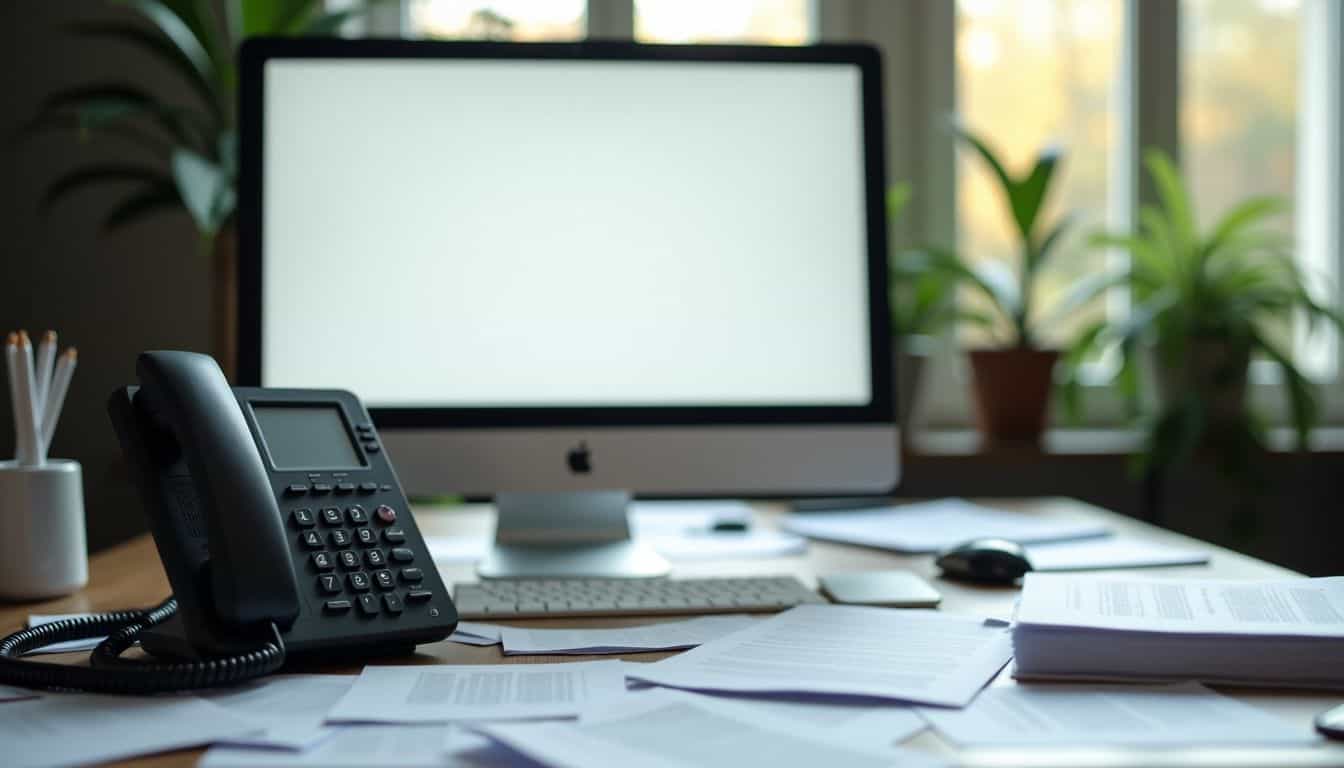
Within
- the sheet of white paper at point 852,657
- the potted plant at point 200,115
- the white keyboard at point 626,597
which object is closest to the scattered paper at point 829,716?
the sheet of white paper at point 852,657

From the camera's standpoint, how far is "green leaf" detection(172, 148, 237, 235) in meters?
1.42

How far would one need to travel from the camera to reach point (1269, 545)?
1.96 metres

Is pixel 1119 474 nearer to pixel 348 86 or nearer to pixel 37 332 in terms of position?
pixel 348 86

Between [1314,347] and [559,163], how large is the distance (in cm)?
184

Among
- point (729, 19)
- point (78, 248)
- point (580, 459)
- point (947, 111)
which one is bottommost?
point (580, 459)

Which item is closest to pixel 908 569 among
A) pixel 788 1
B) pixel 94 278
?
pixel 788 1

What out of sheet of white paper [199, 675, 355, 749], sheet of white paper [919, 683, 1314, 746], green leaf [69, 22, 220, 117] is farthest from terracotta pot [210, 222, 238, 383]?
sheet of white paper [919, 683, 1314, 746]

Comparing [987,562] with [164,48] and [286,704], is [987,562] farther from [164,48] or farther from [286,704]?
[164,48]

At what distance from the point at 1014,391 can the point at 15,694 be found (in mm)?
1498

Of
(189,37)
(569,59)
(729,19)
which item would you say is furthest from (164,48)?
(729,19)

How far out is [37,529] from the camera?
0.82 metres

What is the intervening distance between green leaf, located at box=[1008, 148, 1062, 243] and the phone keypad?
1331 millimetres

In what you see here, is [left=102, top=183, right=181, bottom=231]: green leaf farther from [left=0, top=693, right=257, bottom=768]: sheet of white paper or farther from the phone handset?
[left=0, top=693, right=257, bottom=768]: sheet of white paper

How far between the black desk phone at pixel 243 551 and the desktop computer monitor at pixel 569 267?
0.27 metres
